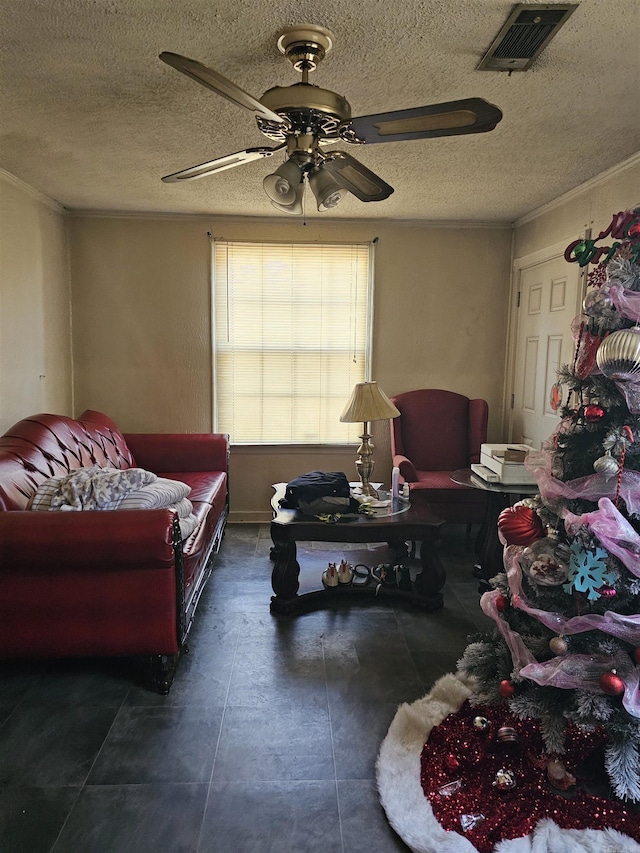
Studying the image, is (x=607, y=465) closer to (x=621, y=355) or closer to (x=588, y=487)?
(x=588, y=487)

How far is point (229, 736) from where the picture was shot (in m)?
2.04

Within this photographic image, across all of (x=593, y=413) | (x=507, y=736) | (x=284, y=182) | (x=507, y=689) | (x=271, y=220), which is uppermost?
(x=271, y=220)

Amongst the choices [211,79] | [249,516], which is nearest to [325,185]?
[211,79]

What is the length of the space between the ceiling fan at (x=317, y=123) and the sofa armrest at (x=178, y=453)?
229 centimetres

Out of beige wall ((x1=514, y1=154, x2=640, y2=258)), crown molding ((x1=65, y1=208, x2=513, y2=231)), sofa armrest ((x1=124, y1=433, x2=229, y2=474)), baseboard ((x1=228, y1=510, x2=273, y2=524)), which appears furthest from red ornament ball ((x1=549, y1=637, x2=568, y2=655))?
crown molding ((x1=65, y1=208, x2=513, y2=231))

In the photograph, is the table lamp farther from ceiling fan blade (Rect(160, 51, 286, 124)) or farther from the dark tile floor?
ceiling fan blade (Rect(160, 51, 286, 124))

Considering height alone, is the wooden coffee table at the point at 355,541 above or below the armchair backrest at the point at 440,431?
below

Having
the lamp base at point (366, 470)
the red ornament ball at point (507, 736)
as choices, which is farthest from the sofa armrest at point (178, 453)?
the red ornament ball at point (507, 736)

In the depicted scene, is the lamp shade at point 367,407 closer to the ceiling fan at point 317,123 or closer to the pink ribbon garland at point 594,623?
the ceiling fan at point 317,123

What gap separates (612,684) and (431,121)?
1.70m

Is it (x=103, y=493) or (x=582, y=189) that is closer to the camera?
(x=103, y=493)

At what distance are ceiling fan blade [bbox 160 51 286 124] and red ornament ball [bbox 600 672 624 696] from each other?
6.20 feet

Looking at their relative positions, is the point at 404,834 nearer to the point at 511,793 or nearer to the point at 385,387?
the point at 511,793

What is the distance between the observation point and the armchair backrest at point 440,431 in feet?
14.2
